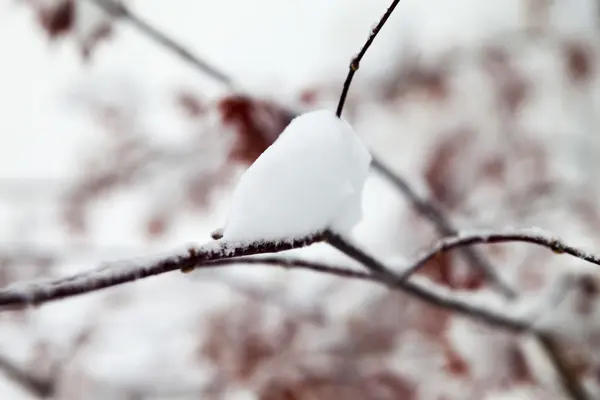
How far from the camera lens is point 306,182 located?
233 mm

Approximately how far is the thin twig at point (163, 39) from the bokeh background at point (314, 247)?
22mm

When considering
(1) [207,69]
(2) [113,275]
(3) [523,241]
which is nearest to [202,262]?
(2) [113,275]

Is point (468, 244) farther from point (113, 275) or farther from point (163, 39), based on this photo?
point (163, 39)

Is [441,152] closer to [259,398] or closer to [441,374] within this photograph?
[441,374]

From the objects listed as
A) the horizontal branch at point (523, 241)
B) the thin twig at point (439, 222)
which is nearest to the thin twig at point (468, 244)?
the horizontal branch at point (523, 241)

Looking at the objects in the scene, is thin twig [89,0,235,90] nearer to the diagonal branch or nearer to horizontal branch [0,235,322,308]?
the diagonal branch

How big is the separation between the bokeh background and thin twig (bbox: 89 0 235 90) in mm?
22

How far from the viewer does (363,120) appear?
186 centimetres

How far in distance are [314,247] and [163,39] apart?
2.77 feet

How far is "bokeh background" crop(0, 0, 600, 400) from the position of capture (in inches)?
29.3

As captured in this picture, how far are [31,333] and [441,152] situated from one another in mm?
1265

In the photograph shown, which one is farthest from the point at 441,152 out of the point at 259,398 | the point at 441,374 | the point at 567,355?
the point at 259,398

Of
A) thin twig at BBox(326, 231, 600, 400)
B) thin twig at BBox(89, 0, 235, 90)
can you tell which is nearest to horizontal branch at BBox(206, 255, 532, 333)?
thin twig at BBox(326, 231, 600, 400)

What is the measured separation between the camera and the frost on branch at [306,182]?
0.71ft
